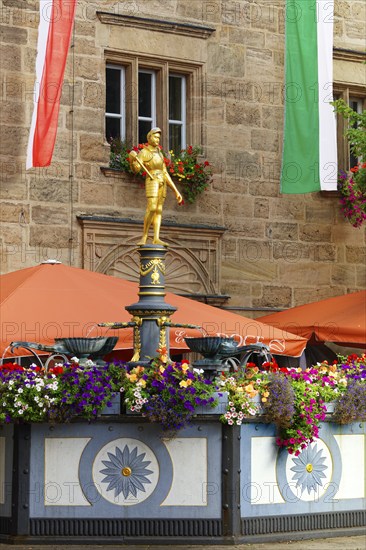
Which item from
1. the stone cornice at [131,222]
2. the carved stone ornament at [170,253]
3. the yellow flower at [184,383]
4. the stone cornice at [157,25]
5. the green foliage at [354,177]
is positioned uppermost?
the stone cornice at [157,25]

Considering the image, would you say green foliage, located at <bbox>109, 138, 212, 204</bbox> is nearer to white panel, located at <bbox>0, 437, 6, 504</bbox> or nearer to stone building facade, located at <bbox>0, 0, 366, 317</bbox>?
stone building facade, located at <bbox>0, 0, 366, 317</bbox>

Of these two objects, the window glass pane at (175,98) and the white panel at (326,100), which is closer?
the white panel at (326,100)

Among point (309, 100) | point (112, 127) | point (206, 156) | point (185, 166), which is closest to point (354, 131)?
point (309, 100)

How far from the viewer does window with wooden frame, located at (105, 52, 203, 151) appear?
18.1 metres

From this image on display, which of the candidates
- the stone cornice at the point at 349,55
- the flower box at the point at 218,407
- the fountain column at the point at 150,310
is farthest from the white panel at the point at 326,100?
the flower box at the point at 218,407

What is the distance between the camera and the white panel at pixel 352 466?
39.0 feet

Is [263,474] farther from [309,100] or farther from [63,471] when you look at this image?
[309,100]

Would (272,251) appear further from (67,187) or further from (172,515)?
(172,515)

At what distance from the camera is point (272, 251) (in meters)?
19.2

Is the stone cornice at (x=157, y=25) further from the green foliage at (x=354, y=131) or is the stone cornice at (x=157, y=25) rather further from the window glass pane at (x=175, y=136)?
the green foliage at (x=354, y=131)

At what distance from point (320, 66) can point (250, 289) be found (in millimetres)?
3445

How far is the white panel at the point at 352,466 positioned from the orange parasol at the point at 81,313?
2181mm

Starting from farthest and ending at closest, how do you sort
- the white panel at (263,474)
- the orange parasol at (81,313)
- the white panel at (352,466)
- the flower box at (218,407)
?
the orange parasol at (81,313), the white panel at (352,466), the white panel at (263,474), the flower box at (218,407)

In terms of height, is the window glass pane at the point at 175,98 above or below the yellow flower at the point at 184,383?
Result: above
